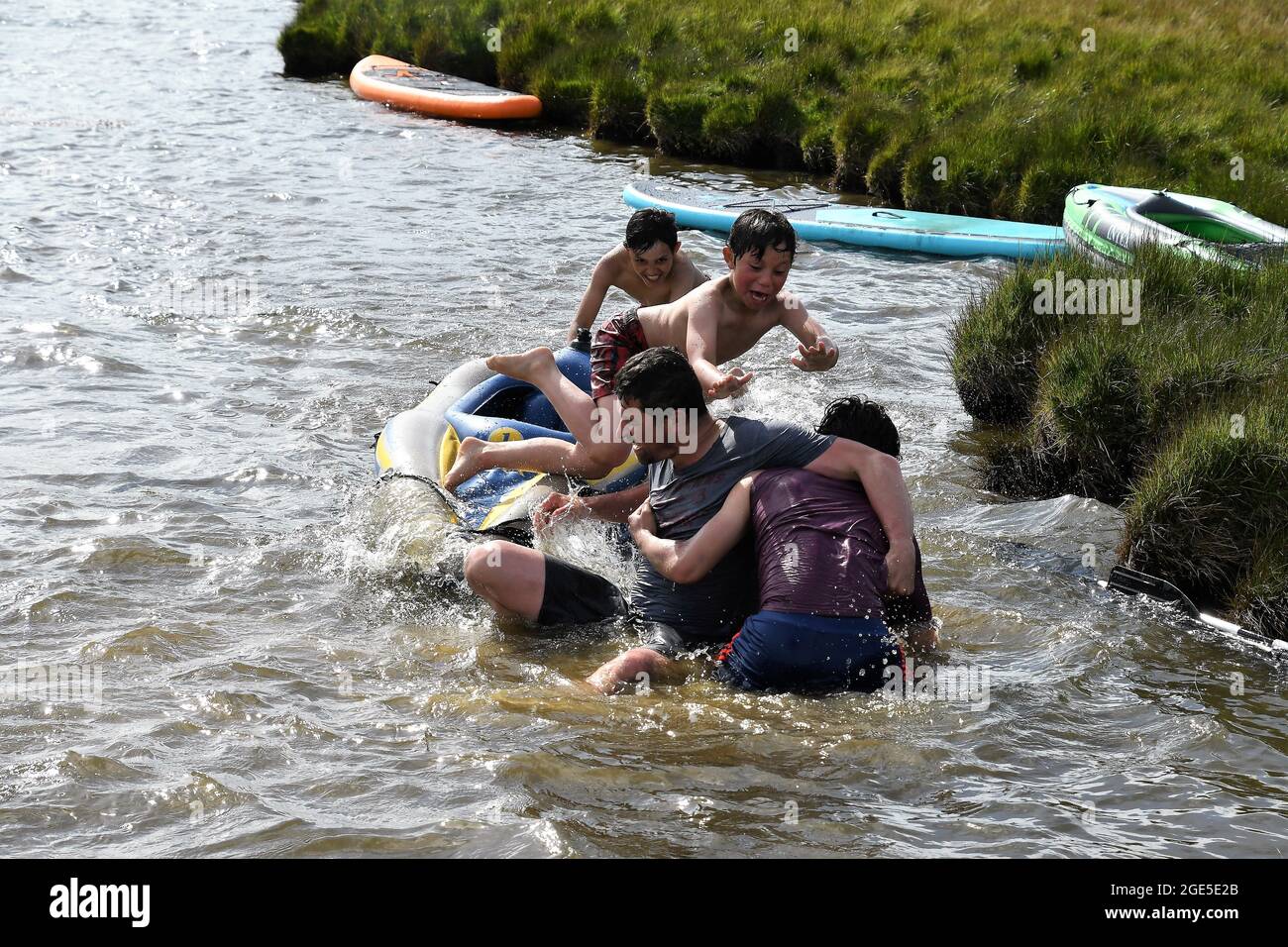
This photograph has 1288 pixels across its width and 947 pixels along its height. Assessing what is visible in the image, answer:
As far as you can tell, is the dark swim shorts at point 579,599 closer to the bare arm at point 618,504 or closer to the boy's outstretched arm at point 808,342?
the bare arm at point 618,504

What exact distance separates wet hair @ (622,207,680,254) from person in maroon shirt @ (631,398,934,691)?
2.91 metres

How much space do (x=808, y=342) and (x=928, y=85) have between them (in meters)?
11.1

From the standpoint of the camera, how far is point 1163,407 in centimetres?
764

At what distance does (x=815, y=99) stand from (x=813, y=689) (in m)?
13.5

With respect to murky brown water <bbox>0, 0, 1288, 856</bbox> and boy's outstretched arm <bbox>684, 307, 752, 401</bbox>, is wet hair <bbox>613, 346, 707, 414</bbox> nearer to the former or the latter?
boy's outstretched arm <bbox>684, 307, 752, 401</bbox>

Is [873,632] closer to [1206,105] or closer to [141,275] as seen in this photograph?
[141,275]

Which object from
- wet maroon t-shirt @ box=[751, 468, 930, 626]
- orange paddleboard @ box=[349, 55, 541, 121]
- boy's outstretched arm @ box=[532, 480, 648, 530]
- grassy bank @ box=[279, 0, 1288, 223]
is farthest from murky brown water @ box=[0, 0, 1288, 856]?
orange paddleboard @ box=[349, 55, 541, 121]

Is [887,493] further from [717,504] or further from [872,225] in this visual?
[872,225]

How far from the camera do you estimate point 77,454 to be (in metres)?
8.32

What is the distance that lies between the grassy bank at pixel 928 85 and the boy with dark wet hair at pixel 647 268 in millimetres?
6545

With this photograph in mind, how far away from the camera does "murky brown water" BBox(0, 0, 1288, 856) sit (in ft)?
Result: 15.1

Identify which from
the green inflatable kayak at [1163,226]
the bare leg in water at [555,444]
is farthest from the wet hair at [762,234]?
the green inflatable kayak at [1163,226]

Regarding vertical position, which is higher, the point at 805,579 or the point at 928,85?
the point at 928,85

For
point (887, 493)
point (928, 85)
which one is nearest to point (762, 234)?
point (887, 493)
